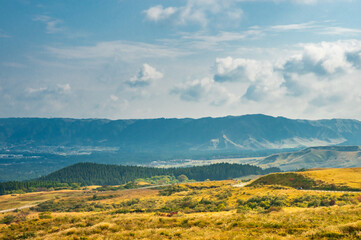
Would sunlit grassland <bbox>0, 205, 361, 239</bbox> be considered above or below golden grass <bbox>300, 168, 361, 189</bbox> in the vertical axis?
above

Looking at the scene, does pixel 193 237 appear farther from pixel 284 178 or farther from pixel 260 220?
pixel 284 178

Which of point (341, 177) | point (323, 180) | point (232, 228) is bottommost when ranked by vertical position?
point (323, 180)

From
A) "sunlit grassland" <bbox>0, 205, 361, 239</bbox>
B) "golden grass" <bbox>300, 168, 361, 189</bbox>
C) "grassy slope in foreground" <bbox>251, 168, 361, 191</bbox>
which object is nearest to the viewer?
"sunlit grassland" <bbox>0, 205, 361, 239</bbox>

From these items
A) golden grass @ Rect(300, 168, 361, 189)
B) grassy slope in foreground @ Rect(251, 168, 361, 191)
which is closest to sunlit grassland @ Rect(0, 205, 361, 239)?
grassy slope in foreground @ Rect(251, 168, 361, 191)

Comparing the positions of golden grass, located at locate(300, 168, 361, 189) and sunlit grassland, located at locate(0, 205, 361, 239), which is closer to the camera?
sunlit grassland, located at locate(0, 205, 361, 239)

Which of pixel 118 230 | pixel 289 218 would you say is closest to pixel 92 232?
pixel 118 230

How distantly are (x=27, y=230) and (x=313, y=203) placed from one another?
196 ft

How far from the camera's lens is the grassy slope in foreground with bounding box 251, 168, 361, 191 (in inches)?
4018

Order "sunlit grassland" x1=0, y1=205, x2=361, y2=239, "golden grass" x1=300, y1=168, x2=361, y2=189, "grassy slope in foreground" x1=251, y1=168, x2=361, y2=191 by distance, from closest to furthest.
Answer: "sunlit grassland" x1=0, y1=205, x2=361, y2=239 → "grassy slope in foreground" x1=251, y1=168, x2=361, y2=191 → "golden grass" x1=300, y1=168, x2=361, y2=189

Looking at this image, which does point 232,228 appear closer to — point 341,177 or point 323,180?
point 323,180

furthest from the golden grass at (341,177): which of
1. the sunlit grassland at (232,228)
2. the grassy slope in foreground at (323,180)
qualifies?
the sunlit grassland at (232,228)

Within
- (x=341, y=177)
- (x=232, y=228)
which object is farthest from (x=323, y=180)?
(x=232, y=228)

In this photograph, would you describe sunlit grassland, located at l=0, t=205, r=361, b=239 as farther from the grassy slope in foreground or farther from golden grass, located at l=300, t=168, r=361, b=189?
golden grass, located at l=300, t=168, r=361, b=189

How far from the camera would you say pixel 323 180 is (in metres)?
112
